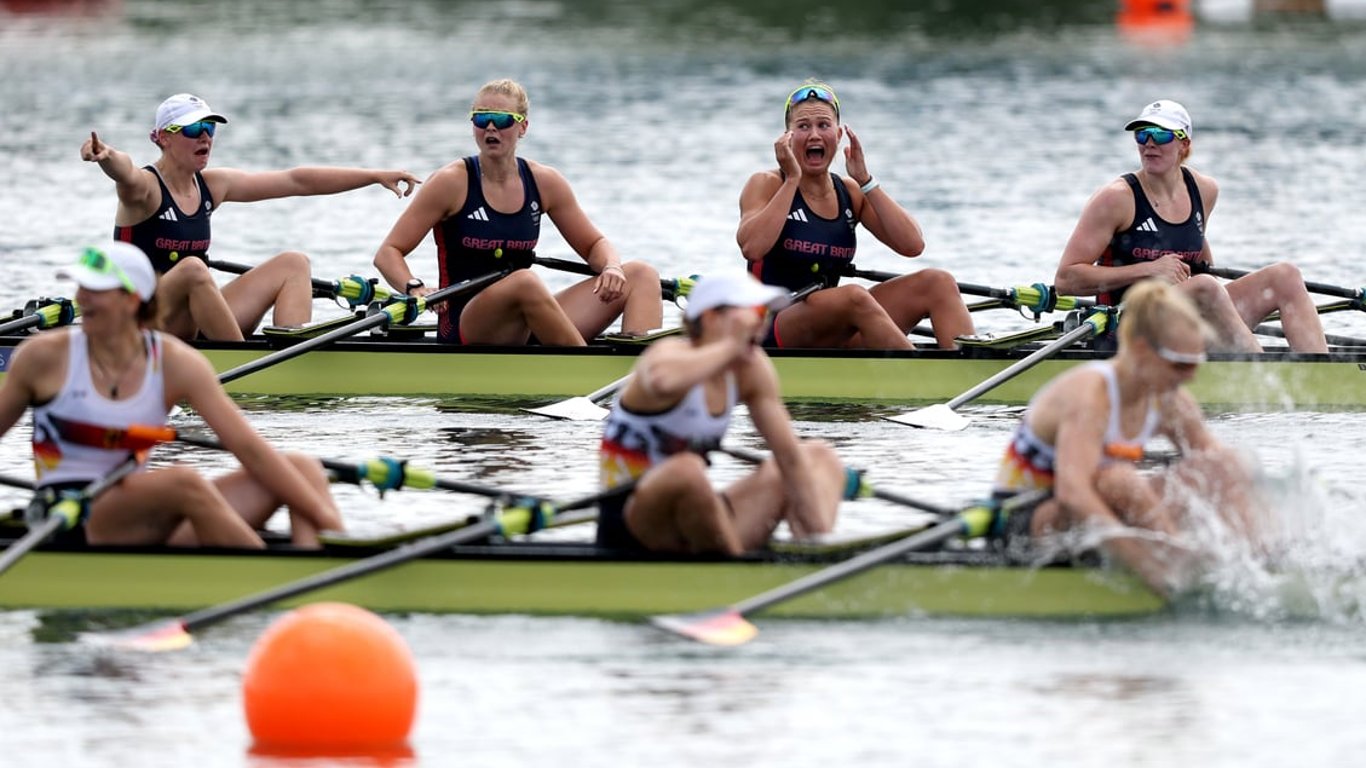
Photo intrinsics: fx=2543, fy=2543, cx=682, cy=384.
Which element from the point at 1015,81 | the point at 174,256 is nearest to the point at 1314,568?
the point at 174,256

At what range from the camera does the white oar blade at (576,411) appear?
12.5 meters

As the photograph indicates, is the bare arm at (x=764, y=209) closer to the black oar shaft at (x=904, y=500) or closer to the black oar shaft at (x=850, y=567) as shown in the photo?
the black oar shaft at (x=904, y=500)

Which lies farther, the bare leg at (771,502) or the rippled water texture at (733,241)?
the bare leg at (771,502)

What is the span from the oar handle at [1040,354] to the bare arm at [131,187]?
4.11 m

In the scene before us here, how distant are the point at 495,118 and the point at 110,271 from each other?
436 centimetres

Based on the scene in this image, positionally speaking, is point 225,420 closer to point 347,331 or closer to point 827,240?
point 347,331

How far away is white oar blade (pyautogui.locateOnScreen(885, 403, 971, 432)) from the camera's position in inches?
489

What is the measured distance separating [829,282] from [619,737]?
18.6 ft

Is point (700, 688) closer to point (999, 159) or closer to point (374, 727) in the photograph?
point (374, 727)

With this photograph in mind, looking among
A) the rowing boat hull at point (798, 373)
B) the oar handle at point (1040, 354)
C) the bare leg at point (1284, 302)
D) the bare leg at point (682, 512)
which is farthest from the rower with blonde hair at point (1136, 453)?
the rowing boat hull at point (798, 373)

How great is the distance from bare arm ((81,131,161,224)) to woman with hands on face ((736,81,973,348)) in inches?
117

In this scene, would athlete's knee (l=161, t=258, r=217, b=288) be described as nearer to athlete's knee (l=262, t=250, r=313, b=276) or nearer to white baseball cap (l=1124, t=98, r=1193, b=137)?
athlete's knee (l=262, t=250, r=313, b=276)

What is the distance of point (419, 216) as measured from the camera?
12750mm

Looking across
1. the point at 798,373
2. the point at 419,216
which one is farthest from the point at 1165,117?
the point at 419,216
